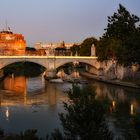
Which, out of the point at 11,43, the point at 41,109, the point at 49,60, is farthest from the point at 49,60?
the point at 11,43

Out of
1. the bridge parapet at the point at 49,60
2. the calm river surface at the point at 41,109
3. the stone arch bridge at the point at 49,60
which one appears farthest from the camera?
the stone arch bridge at the point at 49,60

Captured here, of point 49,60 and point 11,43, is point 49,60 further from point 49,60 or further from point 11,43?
point 11,43

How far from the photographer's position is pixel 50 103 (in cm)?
2723

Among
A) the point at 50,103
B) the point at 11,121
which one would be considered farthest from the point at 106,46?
the point at 11,121

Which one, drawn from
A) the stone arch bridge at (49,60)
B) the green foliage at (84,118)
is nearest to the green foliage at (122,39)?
the stone arch bridge at (49,60)

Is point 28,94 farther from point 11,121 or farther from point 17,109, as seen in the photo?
point 11,121

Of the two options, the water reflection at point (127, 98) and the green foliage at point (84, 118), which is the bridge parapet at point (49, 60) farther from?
the green foliage at point (84, 118)

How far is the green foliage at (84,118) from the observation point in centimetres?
954

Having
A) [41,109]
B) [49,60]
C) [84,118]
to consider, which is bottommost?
[41,109]

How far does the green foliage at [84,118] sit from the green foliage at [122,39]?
24635mm

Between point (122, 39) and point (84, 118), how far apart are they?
112 feet

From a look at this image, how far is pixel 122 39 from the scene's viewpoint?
43250mm

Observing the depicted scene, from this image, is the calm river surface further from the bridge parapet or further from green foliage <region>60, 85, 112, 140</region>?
the bridge parapet

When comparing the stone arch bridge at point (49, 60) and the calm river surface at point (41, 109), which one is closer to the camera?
the calm river surface at point (41, 109)
